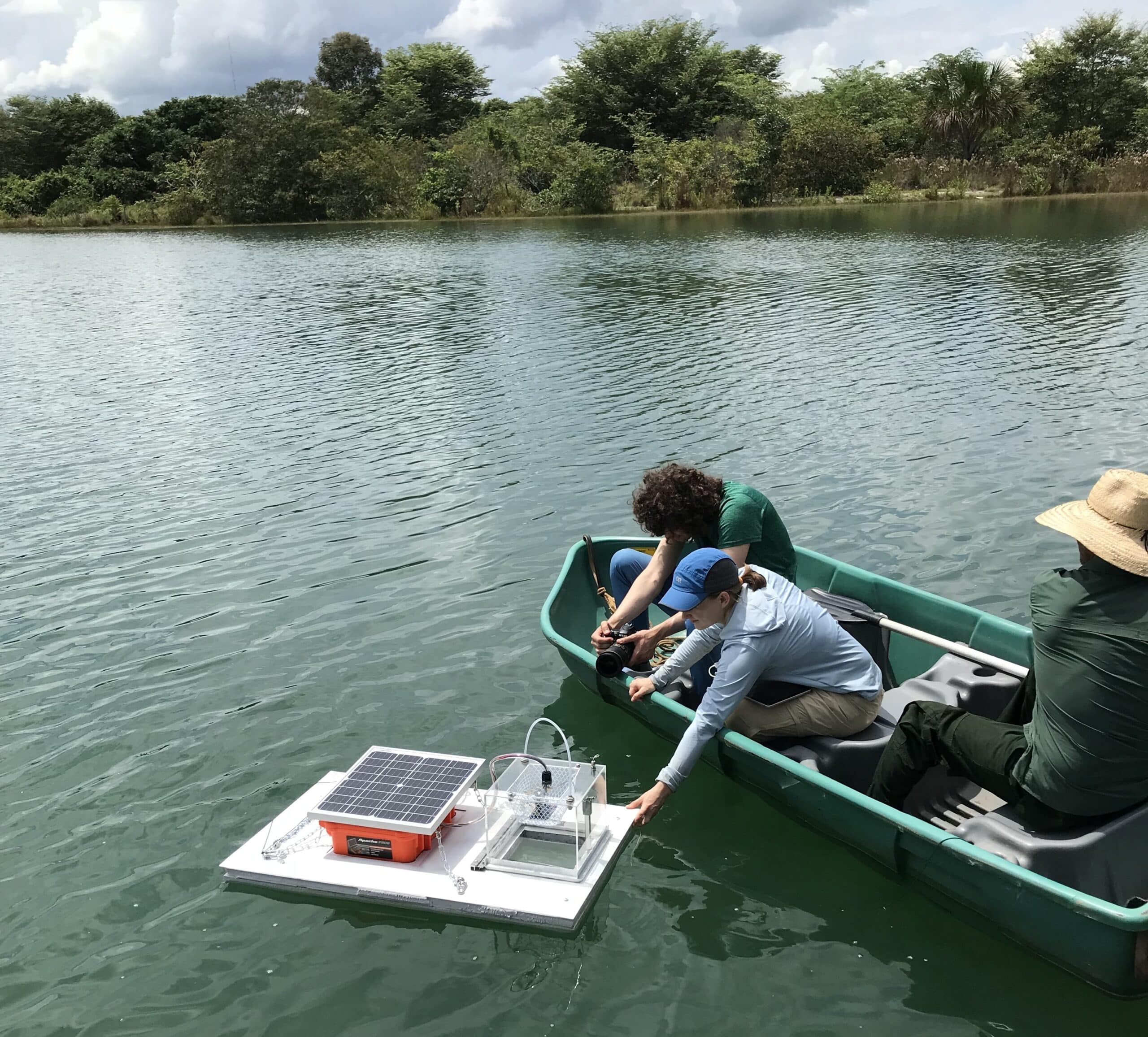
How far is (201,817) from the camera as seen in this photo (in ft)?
19.2

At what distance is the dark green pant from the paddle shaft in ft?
2.16

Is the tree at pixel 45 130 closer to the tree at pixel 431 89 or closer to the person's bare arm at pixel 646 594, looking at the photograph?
the tree at pixel 431 89

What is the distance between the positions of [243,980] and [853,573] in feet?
14.7

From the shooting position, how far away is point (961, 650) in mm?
5637

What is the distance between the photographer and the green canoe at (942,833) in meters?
3.91

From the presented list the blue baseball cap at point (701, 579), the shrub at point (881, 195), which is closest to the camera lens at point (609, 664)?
the blue baseball cap at point (701, 579)

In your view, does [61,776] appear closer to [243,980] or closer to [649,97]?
[243,980]

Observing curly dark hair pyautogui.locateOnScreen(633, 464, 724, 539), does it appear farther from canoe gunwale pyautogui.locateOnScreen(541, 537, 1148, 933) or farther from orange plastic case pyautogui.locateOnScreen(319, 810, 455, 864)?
orange plastic case pyautogui.locateOnScreen(319, 810, 455, 864)

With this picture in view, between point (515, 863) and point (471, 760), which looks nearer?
point (515, 863)

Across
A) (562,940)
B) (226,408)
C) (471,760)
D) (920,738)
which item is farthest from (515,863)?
(226,408)

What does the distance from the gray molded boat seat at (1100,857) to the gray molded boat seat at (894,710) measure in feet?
2.88

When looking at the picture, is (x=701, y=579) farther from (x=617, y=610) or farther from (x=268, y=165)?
(x=268, y=165)

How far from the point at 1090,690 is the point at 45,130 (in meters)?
87.2

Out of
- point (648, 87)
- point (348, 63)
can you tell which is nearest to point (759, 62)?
point (648, 87)
